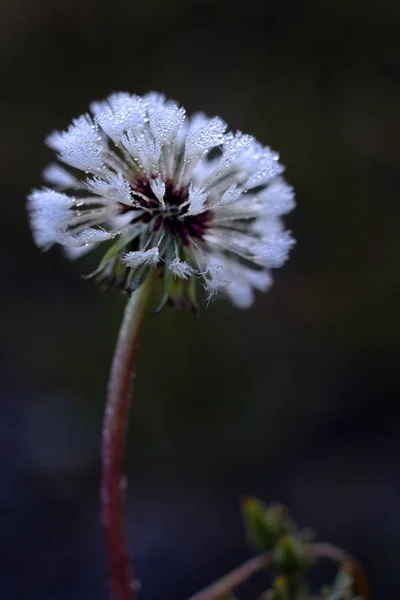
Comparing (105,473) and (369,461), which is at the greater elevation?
(369,461)

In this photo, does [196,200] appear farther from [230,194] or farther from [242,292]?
[242,292]

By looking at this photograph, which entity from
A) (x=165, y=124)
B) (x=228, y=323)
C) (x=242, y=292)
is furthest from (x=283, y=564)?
(x=228, y=323)

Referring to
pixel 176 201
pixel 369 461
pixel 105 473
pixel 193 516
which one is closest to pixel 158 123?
pixel 176 201

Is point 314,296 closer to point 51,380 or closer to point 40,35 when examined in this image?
point 51,380

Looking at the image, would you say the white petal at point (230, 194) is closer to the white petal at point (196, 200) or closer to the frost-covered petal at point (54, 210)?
the white petal at point (196, 200)

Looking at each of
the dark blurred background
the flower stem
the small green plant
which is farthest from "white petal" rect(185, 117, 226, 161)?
the dark blurred background

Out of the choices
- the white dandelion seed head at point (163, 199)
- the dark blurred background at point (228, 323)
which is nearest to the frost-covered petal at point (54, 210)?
the white dandelion seed head at point (163, 199)

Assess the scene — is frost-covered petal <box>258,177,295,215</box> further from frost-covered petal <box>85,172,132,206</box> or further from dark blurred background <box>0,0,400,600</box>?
dark blurred background <box>0,0,400,600</box>
